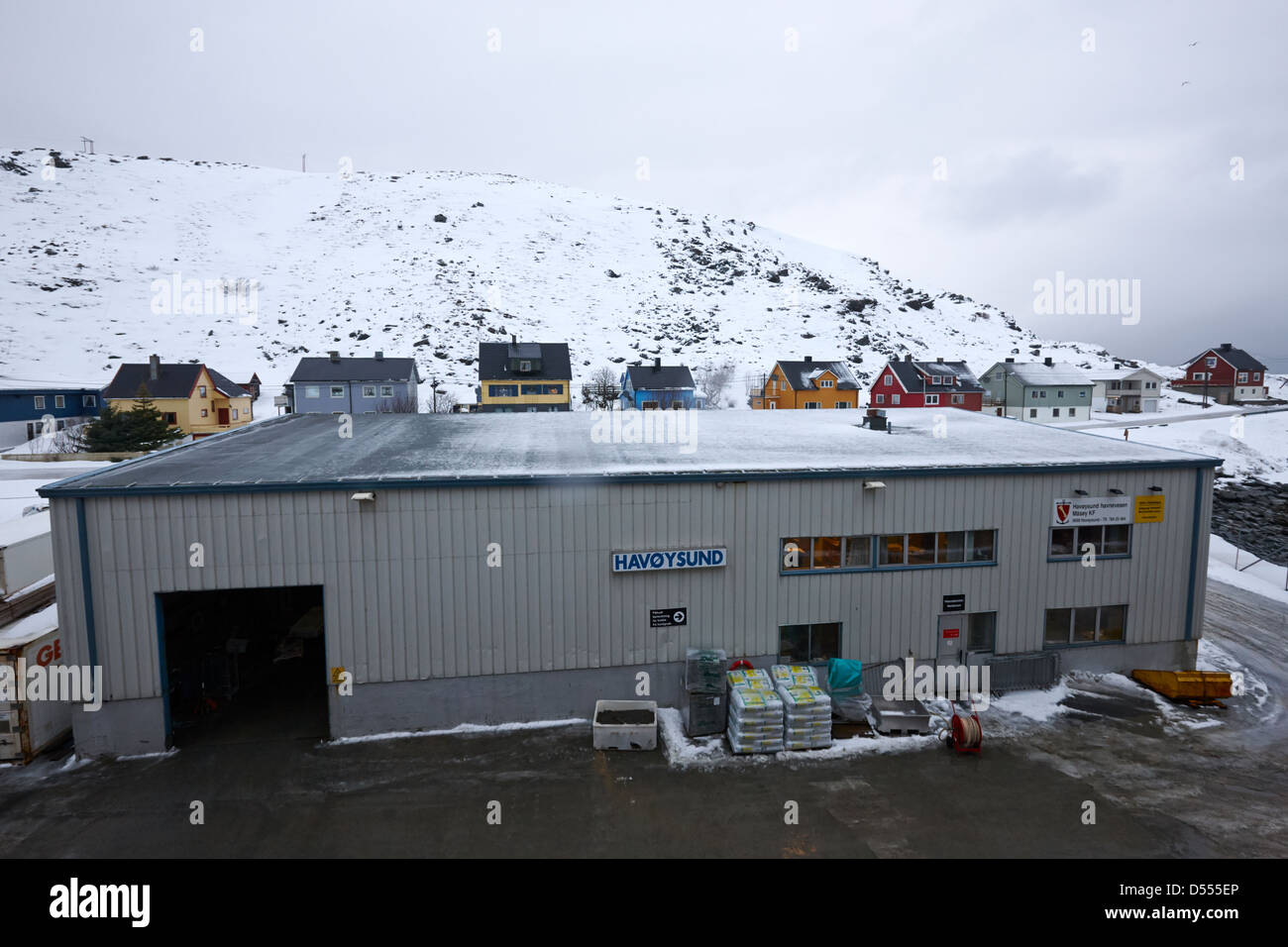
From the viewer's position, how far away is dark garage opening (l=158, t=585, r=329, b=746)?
42.4 ft

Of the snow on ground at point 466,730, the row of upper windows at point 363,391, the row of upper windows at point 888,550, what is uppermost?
the row of upper windows at point 363,391

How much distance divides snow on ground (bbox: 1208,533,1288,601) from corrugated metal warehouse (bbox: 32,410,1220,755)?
31.0 feet

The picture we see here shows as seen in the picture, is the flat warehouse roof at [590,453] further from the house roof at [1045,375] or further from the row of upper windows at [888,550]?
the house roof at [1045,375]

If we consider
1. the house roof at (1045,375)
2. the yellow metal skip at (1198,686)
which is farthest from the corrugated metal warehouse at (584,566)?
the house roof at (1045,375)

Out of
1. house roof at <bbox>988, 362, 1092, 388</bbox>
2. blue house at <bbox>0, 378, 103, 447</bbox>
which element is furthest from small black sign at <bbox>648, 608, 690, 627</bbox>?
house roof at <bbox>988, 362, 1092, 388</bbox>

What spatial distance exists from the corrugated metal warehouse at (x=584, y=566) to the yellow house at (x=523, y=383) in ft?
162

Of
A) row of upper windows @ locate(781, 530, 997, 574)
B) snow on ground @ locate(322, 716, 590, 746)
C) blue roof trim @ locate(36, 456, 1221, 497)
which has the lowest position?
snow on ground @ locate(322, 716, 590, 746)

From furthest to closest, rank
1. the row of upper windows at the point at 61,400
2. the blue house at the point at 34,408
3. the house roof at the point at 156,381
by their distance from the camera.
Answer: the house roof at the point at 156,381 < the row of upper windows at the point at 61,400 < the blue house at the point at 34,408

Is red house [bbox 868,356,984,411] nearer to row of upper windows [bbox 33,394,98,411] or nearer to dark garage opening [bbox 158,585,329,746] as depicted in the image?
dark garage opening [bbox 158,585,329,746]

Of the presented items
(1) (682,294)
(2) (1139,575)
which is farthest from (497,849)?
(1) (682,294)

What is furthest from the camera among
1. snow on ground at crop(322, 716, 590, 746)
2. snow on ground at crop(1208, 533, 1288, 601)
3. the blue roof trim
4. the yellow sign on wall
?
snow on ground at crop(1208, 533, 1288, 601)

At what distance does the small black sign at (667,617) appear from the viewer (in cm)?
1323

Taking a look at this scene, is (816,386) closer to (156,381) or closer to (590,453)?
(590,453)

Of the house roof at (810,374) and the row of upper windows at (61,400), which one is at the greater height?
the house roof at (810,374)
